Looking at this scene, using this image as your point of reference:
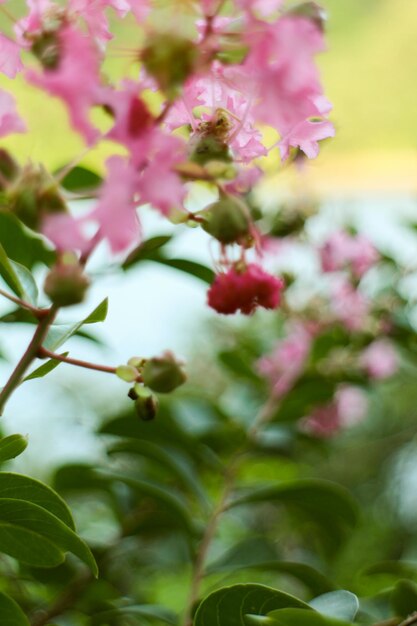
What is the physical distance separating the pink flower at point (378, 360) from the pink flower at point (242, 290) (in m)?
0.67

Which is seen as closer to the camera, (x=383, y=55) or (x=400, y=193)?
(x=400, y=193)

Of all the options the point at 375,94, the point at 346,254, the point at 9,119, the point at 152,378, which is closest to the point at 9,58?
the point at 9,119

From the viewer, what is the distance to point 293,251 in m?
1.18

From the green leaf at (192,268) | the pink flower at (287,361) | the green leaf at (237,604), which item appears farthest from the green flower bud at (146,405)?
the pink flower at (287,361)

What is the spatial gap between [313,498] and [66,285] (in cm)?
59

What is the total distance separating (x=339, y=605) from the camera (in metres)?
0.50

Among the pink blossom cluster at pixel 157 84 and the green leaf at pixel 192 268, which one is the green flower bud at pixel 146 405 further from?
the green leaf at pixel 192 268

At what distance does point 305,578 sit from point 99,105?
0.56 metres

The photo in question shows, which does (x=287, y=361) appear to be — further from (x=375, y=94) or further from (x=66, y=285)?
(x=375, y=94)

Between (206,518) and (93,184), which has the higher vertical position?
(93,184)

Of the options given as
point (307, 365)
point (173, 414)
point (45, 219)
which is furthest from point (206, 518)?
point (45, 219)

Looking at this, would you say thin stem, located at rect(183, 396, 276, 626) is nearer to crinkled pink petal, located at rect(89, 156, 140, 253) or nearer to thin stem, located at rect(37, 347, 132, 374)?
thin stem, located at rect(37, 347, 132, 374)

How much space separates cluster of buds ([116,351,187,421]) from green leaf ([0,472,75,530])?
78 mm

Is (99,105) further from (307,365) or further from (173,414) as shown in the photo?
(307,365)
